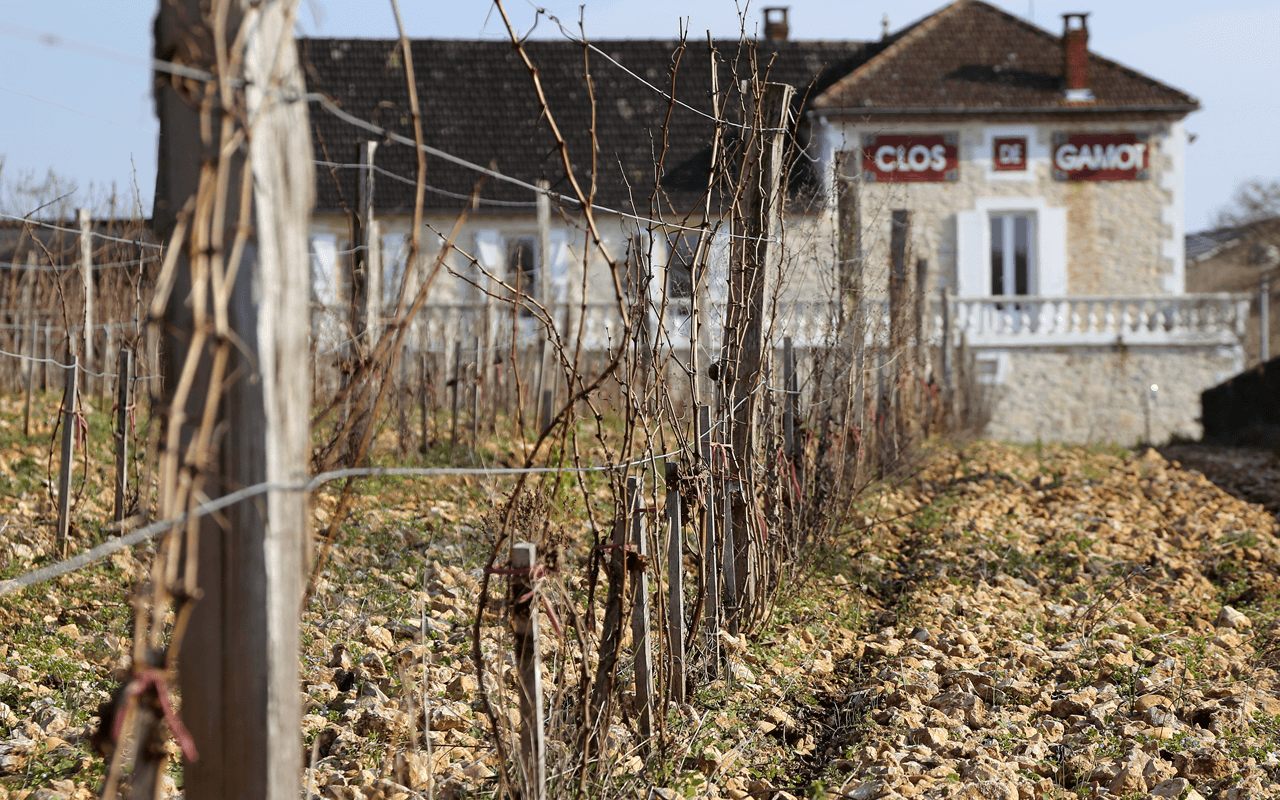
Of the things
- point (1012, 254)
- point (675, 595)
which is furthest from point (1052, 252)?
point (675, 595)

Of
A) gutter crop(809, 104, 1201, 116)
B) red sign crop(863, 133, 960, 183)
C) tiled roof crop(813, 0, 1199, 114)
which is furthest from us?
red sign crop(863, 133, 960, 183)

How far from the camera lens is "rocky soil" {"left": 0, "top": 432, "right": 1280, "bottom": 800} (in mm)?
3184

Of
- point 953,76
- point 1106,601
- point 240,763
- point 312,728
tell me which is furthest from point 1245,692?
point 953,76

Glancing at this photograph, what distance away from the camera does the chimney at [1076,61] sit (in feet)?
59.7

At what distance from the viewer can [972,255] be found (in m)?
18.5

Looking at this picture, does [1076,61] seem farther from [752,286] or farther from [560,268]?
[752,286]

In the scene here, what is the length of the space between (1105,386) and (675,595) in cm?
1598

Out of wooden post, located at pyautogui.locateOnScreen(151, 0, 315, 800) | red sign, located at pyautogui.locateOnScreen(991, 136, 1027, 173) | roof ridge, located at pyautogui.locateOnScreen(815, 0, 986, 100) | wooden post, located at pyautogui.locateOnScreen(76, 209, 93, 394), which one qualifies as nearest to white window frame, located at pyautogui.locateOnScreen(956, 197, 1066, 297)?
red sign, located at pyautogui.locateOnScreen(991, 136, 1027, 173)

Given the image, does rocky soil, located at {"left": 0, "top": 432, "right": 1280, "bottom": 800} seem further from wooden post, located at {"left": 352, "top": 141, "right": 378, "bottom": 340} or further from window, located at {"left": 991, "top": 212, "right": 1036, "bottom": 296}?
window, located at {"left": 991, "top": 212, "right": 1036, "bottom": 296}

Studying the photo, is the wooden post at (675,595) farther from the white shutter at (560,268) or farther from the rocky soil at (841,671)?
the white shutter at (560,268)

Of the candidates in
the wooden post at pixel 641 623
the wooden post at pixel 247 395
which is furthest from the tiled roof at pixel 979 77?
the wooden post at pixel 247 395

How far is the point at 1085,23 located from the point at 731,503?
17.5m

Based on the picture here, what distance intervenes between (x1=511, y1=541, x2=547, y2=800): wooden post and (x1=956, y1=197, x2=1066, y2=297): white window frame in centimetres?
1725

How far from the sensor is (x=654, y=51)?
1986cm
